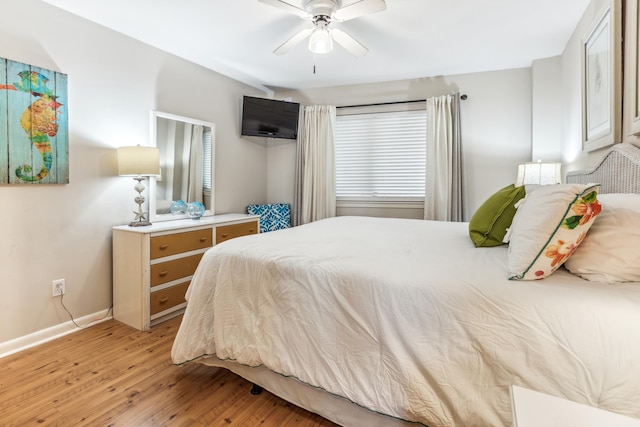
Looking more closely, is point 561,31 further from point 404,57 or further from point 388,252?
point 388,252

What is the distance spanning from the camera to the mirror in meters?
3.04

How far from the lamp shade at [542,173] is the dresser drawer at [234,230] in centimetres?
282

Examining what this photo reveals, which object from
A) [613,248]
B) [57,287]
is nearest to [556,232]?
[613,248]

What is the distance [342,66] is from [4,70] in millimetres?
2855

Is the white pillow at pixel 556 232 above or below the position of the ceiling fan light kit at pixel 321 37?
below

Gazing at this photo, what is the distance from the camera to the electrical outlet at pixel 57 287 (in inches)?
94.2

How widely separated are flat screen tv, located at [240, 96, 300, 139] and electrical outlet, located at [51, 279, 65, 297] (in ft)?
8.10

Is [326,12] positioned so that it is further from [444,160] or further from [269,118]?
[444,160]

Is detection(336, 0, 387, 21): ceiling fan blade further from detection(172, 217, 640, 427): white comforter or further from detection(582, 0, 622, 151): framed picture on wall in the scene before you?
detection(172, 217, 640, 427): white comforter

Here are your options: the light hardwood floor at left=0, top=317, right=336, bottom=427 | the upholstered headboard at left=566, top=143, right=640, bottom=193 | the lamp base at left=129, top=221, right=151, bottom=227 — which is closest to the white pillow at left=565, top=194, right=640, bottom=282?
the upholstered headboard at left=566, top=143, right=640, bottom=193

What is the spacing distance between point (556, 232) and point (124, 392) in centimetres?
218

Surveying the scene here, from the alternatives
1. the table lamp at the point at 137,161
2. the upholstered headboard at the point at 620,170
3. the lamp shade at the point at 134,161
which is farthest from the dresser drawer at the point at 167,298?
the upholstered headboard at the point at 620,170

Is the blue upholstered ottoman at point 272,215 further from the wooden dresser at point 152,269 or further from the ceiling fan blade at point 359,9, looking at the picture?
the ceiling fan blade at point 359,9

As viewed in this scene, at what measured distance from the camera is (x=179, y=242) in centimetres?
278
